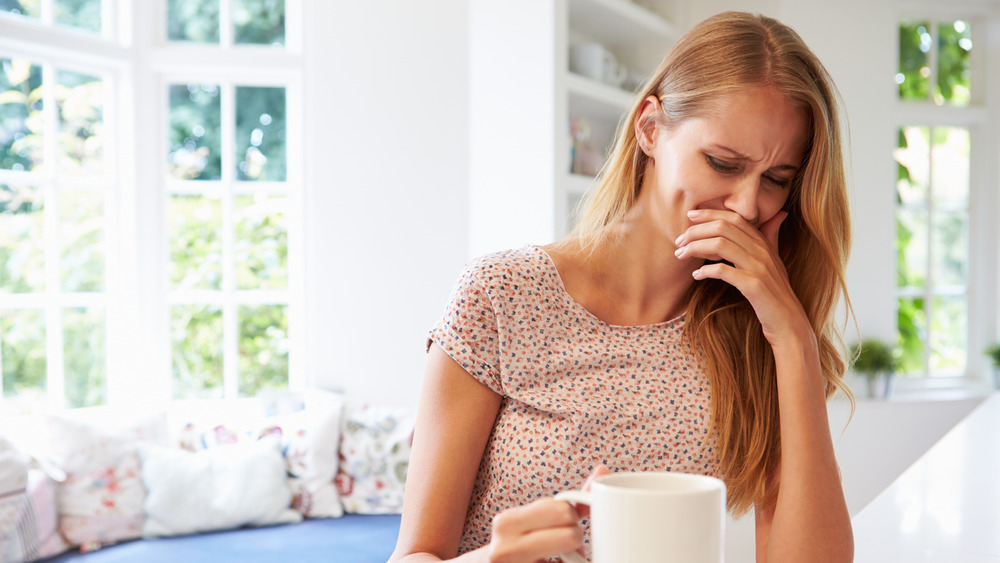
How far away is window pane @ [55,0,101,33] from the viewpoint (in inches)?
140

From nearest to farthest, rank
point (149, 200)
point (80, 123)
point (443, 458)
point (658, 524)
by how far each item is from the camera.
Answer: point (658, 524) → point (443, 458) → point (80, 123) → point (149, 200)

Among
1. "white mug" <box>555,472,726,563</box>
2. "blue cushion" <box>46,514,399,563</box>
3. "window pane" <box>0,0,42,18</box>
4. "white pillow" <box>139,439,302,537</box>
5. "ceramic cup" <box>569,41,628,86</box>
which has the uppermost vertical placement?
"window pane" <box>0,0,42,18</box>

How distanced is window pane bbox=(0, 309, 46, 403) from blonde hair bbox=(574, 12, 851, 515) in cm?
306

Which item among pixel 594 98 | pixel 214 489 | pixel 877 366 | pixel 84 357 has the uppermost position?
pixel 594 98

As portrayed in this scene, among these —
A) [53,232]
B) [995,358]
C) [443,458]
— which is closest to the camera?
[443,458]

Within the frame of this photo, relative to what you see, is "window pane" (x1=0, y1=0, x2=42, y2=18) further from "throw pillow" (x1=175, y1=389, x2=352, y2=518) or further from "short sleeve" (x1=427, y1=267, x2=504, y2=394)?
"short sleeve" (x1=427, y1=267, x2=504, y2=394)

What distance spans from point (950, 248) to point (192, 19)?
4.28m

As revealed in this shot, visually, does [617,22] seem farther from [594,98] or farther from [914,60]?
[914,60]

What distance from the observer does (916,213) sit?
4.72 meters

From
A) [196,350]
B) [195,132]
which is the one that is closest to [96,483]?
[196,350]

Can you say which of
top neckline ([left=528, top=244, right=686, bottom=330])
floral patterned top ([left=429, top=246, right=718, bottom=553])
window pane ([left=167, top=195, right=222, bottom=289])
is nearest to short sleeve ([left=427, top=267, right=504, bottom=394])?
floral patterned top ([left=429, top=246, right=718, bottom=553])

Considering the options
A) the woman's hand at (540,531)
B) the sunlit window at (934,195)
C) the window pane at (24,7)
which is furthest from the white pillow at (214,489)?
the sunlit window at (934,195)

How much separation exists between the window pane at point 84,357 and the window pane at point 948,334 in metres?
4.41

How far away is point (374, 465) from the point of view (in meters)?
3.51
